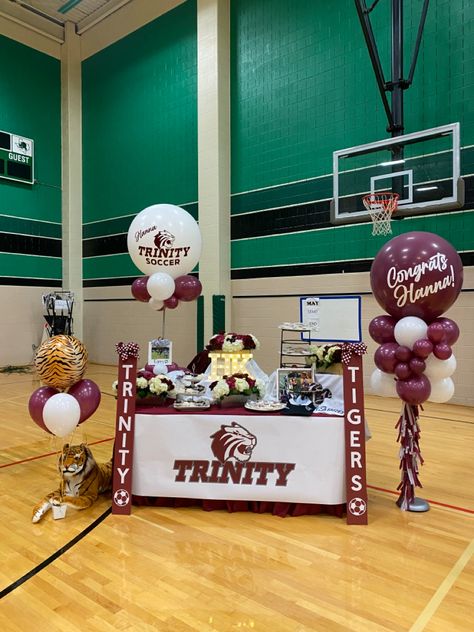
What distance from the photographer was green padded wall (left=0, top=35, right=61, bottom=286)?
9922 mm

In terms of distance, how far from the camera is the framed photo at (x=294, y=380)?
10.3ft

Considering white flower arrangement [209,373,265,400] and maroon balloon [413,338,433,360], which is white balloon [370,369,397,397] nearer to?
maroon balloon [413,338,433,360]

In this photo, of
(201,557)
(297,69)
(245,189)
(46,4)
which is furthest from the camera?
(46,4)

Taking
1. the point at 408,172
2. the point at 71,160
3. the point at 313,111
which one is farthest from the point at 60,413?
the point at 71,160

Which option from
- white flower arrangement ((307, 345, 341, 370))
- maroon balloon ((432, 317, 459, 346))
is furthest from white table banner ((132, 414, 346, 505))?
white flower arrangement ((307, 345, 341, 370))

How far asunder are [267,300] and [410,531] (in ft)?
18.6

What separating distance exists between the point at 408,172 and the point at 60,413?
5162 millimetres

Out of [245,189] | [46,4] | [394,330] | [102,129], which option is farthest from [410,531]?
[46,4]

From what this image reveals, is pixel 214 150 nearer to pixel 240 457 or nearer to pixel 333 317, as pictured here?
pixel 333 317

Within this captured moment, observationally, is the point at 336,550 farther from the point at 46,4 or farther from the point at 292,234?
the point at 46,4

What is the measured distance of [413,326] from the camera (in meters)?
2.65

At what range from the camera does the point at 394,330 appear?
9.07ft

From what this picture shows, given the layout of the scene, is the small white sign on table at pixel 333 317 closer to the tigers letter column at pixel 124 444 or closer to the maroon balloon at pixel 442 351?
the maroon balloon at pixel 442 351

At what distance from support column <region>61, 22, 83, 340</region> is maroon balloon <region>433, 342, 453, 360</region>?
31.4 ft
